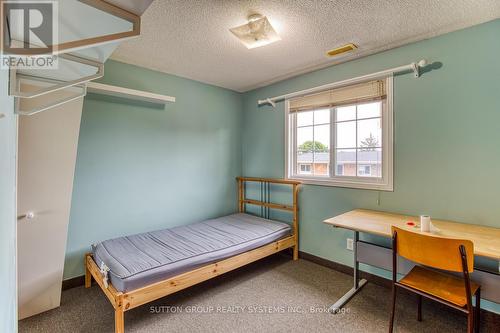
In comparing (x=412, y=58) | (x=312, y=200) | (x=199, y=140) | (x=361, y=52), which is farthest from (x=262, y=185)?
(x=412, y=58)

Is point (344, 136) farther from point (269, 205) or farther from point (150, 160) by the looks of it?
point (150, 160)

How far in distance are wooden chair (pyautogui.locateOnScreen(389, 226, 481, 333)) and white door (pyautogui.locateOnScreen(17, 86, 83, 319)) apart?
2.68m

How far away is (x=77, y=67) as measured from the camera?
46.6 inches

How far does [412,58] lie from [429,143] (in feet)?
2.70

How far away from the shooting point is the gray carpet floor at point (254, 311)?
1.90 m

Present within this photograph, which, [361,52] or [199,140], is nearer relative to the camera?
[361,52]

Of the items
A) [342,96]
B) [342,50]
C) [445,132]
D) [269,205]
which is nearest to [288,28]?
[342,50]

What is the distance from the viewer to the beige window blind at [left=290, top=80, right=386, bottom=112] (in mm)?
2510

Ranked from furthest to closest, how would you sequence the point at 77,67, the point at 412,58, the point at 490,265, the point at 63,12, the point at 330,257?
the point at 330,257 → the point at 412,58 → the point at 490,265 → the point at 77,67 → the point at 63,12

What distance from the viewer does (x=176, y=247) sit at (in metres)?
2.33

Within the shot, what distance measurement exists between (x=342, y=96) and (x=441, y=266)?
192cm

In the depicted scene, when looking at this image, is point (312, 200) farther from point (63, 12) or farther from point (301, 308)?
point (63, 12)

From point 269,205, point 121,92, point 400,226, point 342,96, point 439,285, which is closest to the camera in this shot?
point 439,285

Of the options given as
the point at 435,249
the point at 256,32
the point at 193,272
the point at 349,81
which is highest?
the point at 256,32
